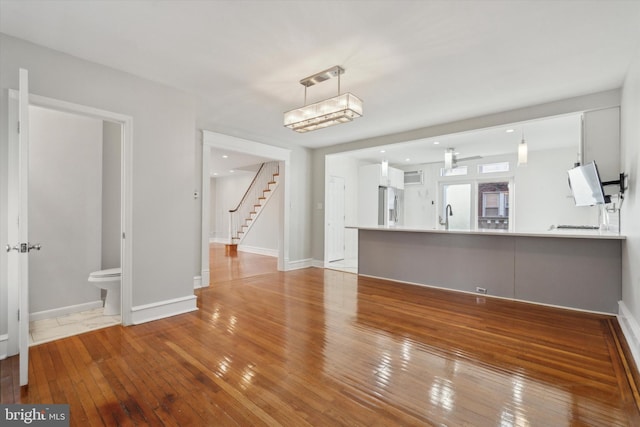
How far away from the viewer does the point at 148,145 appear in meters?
3.28

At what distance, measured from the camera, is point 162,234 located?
3.41 metres

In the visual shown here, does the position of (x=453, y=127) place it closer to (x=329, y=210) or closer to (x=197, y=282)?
(x=329, y=210)

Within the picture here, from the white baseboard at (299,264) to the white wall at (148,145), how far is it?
8.95ft

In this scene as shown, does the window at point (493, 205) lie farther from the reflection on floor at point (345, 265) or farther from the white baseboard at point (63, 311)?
the white baseboard at point (63, 311)

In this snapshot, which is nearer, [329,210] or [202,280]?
[202,280]

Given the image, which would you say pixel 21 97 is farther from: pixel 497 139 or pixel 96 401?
pixel 497 139

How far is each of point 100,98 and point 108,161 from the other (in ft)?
3.65

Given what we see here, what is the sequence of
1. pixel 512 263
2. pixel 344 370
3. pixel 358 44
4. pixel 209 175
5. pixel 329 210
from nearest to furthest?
pixel 344 370, pixel 358 44, pixel 512 263, pixel 209 175, pixel 329 210

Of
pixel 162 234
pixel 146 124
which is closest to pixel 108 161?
pixel 146 124

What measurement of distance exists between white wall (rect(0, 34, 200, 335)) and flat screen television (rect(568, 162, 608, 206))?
472 centimetres

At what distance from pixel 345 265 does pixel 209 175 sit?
12.0ft

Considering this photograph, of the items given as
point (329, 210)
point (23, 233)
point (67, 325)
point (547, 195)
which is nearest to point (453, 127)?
point (329, 210)

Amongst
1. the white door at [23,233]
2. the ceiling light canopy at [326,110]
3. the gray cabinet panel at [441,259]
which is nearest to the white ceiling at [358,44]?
the ceiling light canopy at [326,110]

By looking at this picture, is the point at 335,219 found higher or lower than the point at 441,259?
higher
